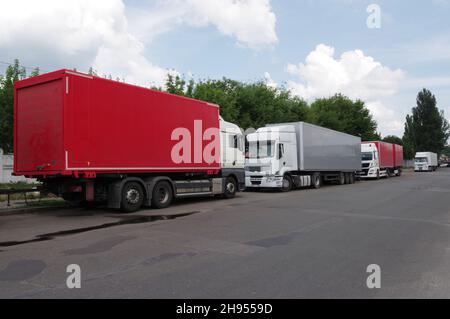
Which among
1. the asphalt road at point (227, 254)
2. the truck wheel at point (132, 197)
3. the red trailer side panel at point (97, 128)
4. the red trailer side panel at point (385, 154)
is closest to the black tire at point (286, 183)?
the red trailer side panel at point (97, 128)

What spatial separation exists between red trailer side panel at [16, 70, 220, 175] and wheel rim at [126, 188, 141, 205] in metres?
0.67

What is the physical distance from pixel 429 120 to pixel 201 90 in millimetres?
80699

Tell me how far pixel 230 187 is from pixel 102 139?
293 inches

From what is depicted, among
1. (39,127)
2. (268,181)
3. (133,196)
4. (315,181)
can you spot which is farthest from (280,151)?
(39,127)

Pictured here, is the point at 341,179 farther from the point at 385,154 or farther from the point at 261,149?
the point at 385,154

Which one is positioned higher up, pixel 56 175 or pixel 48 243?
pixel 56 175

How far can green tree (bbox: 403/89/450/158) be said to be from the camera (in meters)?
A: 91.7

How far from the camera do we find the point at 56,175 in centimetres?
1125

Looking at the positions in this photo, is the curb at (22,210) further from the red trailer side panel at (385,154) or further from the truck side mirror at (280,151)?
the red trailer side panel at (385,154)

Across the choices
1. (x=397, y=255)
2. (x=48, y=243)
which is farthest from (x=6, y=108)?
(x=397, y=255)

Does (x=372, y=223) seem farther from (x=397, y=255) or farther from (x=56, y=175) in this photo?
(x=56, y=175)

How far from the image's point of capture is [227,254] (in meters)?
6.70

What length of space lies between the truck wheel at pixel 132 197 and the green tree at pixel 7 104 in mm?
14968

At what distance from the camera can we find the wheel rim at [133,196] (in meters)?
12.4
